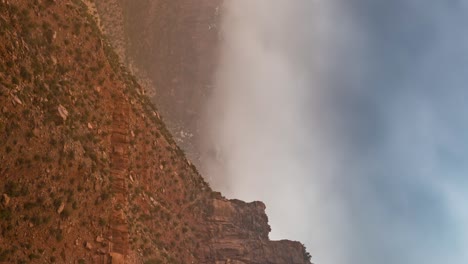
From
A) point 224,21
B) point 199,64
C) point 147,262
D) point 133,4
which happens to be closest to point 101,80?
point 147,262

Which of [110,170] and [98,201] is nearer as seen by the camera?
[98,201]

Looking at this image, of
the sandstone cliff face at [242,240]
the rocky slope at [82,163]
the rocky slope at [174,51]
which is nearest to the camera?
the rocky slope at [82,163]

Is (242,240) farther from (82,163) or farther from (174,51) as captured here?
(174,51)

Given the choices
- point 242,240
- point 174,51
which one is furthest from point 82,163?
point 174,51

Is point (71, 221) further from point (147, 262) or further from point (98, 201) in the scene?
point (147, 262)

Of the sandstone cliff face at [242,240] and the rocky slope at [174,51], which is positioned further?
the rocky slope at [174,51]

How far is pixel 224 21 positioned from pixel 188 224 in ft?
187

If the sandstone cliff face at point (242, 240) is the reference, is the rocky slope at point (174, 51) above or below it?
above

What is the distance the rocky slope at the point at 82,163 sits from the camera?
1053 inches

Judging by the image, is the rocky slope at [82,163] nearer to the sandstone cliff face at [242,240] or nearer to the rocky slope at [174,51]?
the sandstone cliff face at [242,240]

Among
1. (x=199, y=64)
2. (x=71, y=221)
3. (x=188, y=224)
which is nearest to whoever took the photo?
(x=71, y=221)

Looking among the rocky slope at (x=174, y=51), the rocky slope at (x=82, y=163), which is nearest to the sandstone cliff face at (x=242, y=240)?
the rocky slope at (x=82, y=163)

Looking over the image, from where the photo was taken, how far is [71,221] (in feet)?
99.1

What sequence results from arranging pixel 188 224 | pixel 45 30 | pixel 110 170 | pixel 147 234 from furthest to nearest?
pixel 188 224, pixel 147 234, pixel 110 170, pixel 45 30
